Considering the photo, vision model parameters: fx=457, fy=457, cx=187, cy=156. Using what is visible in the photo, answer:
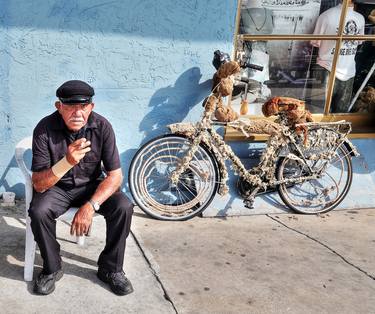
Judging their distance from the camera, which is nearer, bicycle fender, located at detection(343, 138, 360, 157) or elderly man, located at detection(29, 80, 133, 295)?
elderly man, located at detection(29, 80, 133, 295)

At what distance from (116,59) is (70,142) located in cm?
132

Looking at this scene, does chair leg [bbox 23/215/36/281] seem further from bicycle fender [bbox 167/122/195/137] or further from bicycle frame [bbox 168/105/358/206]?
bicycle fender [bbox 167/122/195/137]

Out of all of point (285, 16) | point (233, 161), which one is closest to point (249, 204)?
point (233, 161)

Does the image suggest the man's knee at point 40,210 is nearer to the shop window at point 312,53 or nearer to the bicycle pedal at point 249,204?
the bicycle pedal at point 249,204

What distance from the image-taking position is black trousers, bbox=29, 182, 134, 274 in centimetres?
288

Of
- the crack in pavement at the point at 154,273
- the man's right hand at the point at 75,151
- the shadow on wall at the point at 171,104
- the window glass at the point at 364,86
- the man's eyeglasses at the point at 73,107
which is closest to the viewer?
the man's right hand at the point at 75,151

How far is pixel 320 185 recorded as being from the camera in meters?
4.86

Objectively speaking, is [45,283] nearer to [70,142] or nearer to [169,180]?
[70,142]

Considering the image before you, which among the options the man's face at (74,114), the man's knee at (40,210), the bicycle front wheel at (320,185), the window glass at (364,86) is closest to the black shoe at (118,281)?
the man's knee at (40,210)

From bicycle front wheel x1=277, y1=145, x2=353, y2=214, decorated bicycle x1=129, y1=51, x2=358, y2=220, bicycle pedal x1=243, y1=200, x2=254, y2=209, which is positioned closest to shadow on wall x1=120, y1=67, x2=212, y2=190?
decorated bicycle x1=129, y1=51, x2=358, y2=220

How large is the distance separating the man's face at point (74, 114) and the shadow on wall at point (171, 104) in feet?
4.58

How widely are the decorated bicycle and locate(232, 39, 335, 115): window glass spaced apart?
467mm

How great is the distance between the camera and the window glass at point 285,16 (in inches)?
182

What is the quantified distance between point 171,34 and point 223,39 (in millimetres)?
519
